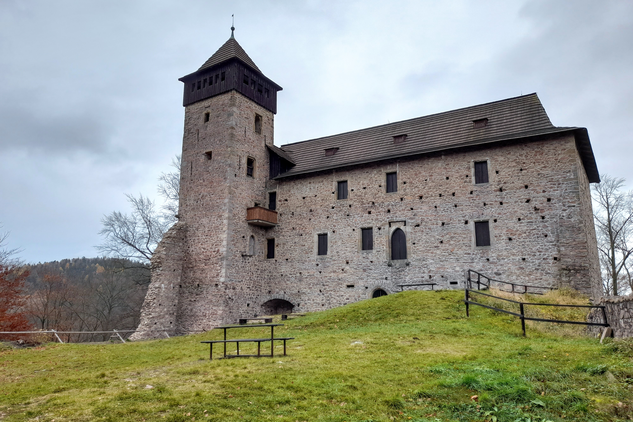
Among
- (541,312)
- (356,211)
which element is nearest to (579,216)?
(541,312)

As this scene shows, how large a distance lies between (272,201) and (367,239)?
6.95 metres

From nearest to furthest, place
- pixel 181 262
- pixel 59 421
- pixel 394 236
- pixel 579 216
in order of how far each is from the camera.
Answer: pixel 59 421 → pixel 579 216 → pixel 394 236 → pixel 181 262

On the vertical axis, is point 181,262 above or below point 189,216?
below

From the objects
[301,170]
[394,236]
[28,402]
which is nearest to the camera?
[28,402]

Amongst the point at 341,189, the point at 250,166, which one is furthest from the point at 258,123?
the point at 341,189

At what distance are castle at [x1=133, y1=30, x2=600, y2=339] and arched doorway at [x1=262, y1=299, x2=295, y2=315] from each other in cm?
9

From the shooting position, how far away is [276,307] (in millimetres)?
26062

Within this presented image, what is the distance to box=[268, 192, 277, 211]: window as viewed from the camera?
26734 mm

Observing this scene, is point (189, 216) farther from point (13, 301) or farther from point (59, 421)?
point (59, 421)

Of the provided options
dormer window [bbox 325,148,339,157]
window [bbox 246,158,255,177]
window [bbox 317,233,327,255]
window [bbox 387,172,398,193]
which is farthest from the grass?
dormer window [bbox 325,148,339,157]

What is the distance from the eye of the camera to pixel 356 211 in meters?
23.8

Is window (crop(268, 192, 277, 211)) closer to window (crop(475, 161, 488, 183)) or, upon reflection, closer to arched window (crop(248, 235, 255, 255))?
arched window (crop(248, 235, 255, 255))

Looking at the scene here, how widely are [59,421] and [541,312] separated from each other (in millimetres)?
13602

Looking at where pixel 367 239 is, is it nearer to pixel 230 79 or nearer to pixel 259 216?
pixel 259 216
